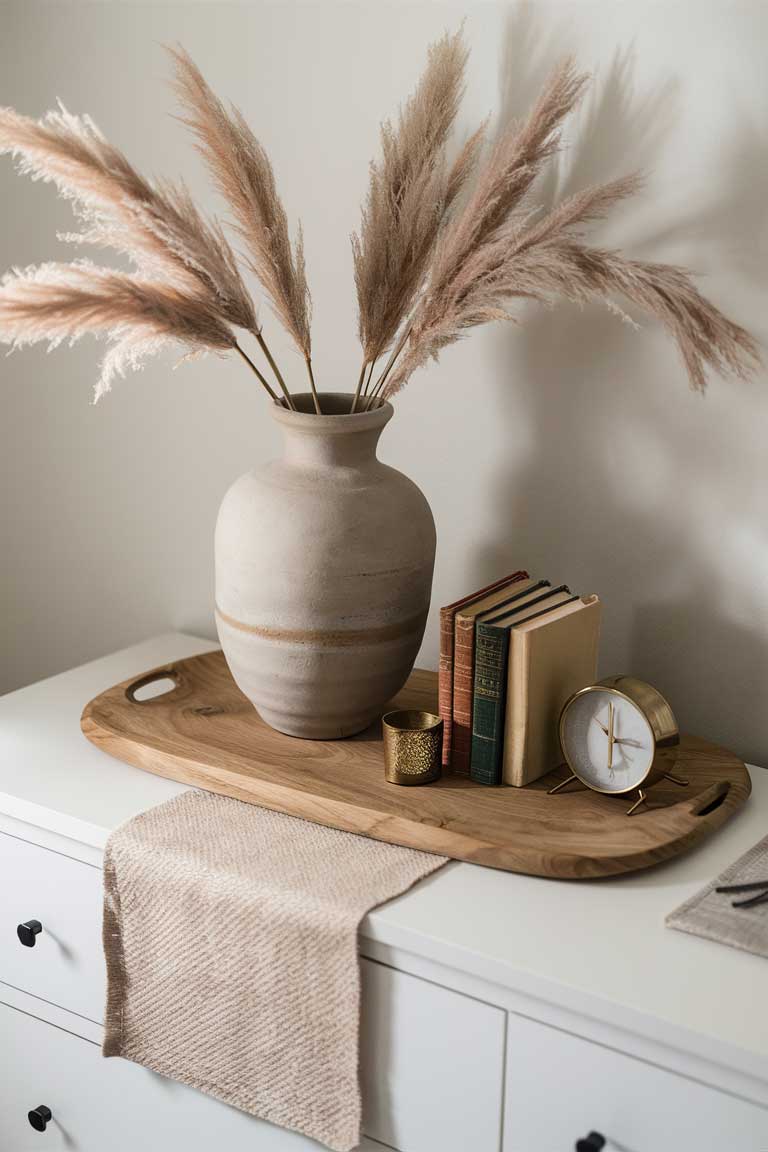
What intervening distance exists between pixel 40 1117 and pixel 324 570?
70cm

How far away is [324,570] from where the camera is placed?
121 centimetres

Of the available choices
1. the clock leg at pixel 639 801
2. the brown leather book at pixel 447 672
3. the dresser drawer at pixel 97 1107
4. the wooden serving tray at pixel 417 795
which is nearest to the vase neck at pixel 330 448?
the brown leather book at pixel 447 672

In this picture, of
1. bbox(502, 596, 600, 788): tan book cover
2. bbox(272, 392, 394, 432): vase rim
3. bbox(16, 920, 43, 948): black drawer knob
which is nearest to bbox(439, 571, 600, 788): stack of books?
bbox(502, 596, 600, 788): tan book cover

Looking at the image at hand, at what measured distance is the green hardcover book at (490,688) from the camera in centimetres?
118

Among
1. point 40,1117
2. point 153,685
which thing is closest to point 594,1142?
point 40,1117

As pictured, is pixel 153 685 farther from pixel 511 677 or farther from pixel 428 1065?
pixel 428 1065

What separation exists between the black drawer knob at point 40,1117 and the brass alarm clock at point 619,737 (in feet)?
2.29

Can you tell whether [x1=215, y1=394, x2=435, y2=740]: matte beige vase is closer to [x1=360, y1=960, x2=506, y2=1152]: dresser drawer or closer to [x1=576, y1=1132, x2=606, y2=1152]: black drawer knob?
[x1=360, y1=960, x2=506, y2=1152]: dresser drawer

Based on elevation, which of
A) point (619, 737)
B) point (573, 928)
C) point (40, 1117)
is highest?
point (619, 737)

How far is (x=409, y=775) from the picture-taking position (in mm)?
1200

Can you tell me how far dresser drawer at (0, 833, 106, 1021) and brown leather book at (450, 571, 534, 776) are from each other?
391 millimetres

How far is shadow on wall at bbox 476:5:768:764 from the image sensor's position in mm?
1251

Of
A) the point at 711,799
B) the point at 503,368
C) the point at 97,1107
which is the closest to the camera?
the point at 711,799

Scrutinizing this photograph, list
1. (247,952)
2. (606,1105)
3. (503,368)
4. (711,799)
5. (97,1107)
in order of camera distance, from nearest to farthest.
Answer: (606,1105) → (247,952) → (711,799) → (97,1107) → (503,368)
